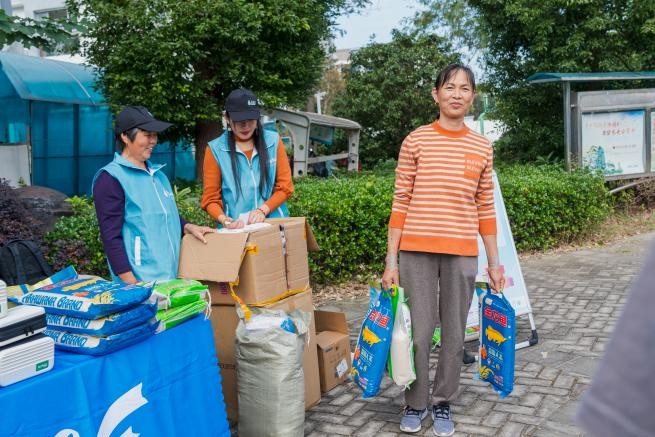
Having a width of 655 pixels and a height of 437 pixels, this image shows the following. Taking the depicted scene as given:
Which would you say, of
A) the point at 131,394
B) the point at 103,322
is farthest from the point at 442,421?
the point at 103,322

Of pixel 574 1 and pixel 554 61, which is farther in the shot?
pixel 554 61

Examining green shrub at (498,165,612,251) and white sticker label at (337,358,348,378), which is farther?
green shrub at (498,165,612,251)

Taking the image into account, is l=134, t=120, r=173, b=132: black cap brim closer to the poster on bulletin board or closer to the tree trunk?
the poster on bulletin board

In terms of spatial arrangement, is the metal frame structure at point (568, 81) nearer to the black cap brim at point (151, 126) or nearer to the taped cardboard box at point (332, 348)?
the taped cardboard box at point (332, 348)

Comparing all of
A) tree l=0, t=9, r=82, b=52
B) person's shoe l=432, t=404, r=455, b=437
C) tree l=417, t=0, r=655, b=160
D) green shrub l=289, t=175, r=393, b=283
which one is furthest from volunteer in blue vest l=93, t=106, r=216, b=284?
tree l=417, t=0, r=655, b=160

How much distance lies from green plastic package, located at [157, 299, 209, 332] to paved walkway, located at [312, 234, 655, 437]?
1135 millimetres

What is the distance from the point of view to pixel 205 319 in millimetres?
3238

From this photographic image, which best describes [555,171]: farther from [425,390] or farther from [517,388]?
[425,390]

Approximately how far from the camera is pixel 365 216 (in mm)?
7137

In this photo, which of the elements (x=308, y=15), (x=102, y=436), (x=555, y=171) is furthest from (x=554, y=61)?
(x=102, y=436)

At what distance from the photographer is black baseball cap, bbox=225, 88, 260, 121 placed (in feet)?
13.0

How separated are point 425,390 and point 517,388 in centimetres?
94

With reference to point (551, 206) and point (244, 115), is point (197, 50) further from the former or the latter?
point (244, 115)

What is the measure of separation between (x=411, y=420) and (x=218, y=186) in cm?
178
